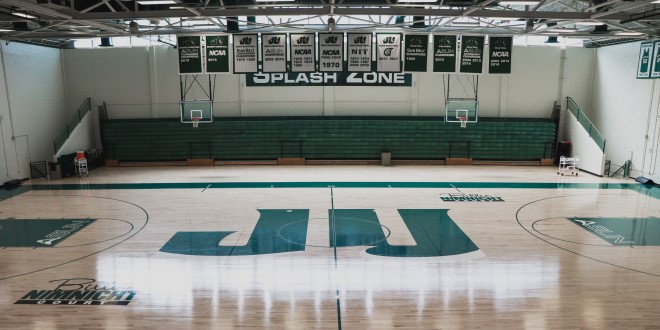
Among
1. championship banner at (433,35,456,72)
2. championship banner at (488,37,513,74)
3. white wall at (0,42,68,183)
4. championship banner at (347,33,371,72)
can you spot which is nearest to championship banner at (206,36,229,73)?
championship banner at (347,33,371,72)

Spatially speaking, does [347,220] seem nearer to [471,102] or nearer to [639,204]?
[639,204]

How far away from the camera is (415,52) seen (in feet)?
46.8

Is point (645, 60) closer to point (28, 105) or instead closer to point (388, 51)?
point (388, 51)

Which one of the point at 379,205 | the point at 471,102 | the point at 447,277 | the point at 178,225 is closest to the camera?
the point at 447,277

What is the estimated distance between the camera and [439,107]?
20.5 metres

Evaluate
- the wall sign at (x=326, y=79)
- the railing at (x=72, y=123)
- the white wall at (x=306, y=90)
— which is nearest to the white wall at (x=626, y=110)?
the white wall at (x=306, y=90)

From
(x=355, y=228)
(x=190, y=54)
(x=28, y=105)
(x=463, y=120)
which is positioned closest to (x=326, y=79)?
(x=463, y=120)

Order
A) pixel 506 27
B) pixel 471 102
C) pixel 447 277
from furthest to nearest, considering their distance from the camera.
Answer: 1. pixel 471 102
2. pixel 506 27
3. pixel 447 277

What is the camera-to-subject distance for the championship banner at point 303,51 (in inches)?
559

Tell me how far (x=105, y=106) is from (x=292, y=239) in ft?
48.7

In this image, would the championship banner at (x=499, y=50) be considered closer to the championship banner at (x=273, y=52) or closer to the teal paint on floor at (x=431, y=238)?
the teal paint on floor at (x=431, y=238)

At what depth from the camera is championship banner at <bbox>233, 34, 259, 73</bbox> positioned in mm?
14413

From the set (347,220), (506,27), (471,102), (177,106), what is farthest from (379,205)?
(177,106)

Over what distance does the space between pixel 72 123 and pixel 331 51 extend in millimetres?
12854
